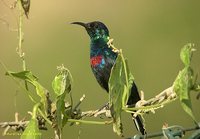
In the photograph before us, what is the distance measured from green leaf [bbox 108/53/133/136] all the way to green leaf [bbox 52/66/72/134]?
116 mm

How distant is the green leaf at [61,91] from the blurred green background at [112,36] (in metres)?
2.67

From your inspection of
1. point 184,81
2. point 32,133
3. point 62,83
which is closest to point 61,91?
point 62,83

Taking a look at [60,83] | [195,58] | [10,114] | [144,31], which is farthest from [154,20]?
[60,83]

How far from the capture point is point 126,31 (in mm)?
6383

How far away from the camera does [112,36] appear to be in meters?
6.23

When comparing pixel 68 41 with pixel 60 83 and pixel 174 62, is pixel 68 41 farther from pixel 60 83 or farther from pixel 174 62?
pixel 60 83

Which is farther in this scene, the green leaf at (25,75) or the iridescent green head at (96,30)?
the iridescent green head at (96,30)

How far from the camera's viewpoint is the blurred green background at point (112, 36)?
16.4 ft

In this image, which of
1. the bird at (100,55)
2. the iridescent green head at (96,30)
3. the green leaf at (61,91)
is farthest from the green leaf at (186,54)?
the iridescent green head at (96,30)

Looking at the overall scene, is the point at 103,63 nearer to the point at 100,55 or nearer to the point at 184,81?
the point at 100,55

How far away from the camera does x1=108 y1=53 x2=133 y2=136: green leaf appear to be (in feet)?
5.34

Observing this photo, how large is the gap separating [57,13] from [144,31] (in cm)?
86

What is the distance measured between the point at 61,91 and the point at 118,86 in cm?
14

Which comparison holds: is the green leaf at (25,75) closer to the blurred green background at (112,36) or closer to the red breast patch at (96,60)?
the red breast patch at (96,60)
